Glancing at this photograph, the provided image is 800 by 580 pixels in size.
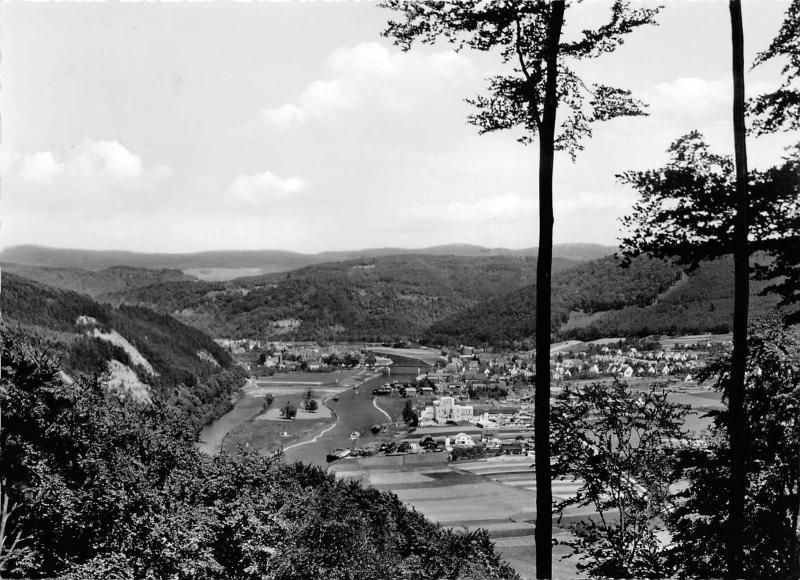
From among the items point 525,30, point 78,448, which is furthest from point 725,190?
point 78,448

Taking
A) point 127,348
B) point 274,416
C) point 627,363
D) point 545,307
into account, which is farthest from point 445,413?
point 545,307

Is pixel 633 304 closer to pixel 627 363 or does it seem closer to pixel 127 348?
pixel 627 363

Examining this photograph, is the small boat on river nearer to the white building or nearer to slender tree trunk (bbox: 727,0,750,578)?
the white building

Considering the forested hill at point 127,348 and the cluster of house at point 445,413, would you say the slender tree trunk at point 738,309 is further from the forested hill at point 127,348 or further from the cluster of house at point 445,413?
the cluster of house at point 445,413

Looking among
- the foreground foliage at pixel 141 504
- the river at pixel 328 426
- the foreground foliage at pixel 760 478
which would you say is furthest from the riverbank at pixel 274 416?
the foreground foliage at pixel 760 478

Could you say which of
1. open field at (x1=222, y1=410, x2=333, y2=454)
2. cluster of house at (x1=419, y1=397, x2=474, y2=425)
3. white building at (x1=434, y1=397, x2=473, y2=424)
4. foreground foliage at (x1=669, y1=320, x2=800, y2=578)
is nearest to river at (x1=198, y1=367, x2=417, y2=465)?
open field at (x1=222, y1=410, x2=333, y2=454)

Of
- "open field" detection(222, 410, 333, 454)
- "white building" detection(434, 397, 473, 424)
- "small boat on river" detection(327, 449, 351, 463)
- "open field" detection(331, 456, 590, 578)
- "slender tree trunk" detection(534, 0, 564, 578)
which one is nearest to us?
"slender tree trunk" detection(534, 0, 564, 578)
